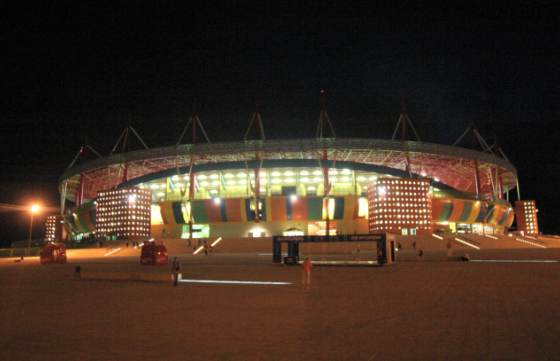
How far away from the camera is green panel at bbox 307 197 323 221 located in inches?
2559

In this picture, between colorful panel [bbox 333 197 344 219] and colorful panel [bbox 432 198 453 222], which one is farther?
colorful panel [bbox 432 198 453 222]

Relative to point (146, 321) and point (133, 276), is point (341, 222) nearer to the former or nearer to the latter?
point (133, 276)

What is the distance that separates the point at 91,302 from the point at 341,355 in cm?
943

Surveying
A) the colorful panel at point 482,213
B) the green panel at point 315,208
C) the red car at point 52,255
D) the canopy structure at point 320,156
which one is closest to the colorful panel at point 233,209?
the canopy structure at point 320,156

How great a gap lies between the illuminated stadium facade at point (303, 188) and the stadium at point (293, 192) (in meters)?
0.15

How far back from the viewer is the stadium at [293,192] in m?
62.8

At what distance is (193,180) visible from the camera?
68.4 m

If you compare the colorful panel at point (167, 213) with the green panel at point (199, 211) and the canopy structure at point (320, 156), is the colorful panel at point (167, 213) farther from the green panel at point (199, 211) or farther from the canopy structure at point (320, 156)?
the canopy structure at point (320, 156)

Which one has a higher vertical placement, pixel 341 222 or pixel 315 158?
pixel 315 158

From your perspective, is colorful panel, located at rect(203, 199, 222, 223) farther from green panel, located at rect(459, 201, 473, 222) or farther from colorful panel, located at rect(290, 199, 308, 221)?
green panel, located at rect(459, 201, 473, 222)

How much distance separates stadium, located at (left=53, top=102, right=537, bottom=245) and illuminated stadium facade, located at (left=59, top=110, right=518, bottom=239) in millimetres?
147

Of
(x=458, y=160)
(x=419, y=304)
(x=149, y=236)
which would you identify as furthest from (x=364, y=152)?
(x=419, y=304)

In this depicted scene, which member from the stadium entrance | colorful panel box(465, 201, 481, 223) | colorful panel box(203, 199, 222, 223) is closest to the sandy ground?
the stadium entrance

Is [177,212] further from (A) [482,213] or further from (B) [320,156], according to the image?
(A) [482,213]
